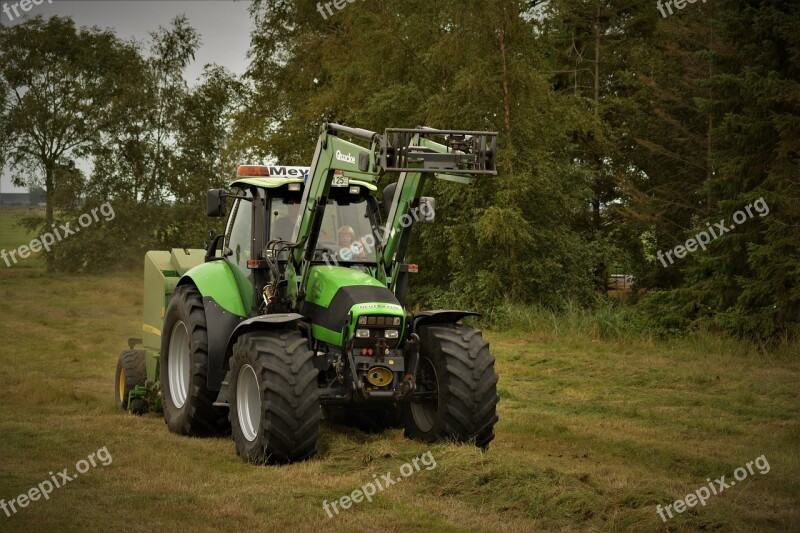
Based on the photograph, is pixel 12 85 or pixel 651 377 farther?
pixel 12 85

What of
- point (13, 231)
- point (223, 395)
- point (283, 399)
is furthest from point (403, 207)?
point (13, 231)

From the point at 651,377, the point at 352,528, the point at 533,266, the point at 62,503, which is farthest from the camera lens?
the point at 533,266

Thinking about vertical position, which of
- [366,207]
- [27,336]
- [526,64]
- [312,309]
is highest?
[526,64]

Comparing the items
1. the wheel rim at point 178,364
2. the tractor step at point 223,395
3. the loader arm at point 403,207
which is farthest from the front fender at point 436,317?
the wheel rim at point 178,364

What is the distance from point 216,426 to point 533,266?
46.9ft

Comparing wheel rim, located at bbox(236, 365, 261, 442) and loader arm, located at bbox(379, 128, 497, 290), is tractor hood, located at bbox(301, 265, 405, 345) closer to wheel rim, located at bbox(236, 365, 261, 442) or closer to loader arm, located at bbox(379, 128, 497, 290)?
loader arm, located at bbox(379, 128, 497, 290)

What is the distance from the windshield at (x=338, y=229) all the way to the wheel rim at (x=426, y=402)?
126 centimetres

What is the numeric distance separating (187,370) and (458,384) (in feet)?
10.9

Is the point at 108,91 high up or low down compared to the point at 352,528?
up

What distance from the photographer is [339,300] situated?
9.62m

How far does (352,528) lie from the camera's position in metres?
7.30

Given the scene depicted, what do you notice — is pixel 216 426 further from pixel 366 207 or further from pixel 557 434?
pixel 557 434

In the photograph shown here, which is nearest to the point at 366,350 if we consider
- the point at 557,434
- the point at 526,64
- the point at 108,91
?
the point at 557,434

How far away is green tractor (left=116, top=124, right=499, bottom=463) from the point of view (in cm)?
920
